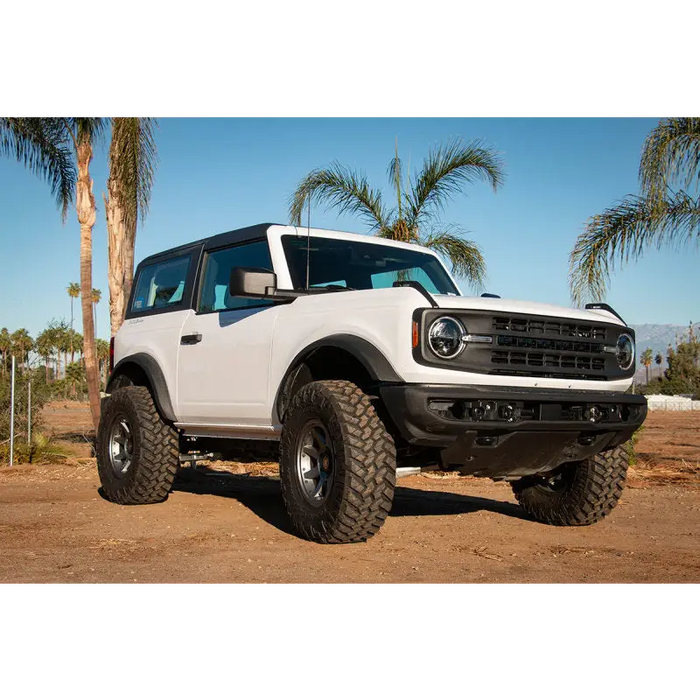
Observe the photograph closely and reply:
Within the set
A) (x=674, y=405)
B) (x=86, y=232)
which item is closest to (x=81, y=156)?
(x=86, y=232)

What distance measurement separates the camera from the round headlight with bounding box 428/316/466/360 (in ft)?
17.1

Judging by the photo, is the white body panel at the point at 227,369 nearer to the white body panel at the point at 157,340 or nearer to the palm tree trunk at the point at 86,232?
the white body panel at the point at 157,340

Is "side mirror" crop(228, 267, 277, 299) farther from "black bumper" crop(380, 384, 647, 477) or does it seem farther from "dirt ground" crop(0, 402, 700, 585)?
"dirt ground" crop(0, 402, 700, 585)

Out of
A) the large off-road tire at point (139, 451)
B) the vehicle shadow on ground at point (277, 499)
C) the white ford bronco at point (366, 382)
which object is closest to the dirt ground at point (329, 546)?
the vehicle shadow on ground at point (277, 499)

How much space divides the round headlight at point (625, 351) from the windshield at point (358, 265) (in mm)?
1573

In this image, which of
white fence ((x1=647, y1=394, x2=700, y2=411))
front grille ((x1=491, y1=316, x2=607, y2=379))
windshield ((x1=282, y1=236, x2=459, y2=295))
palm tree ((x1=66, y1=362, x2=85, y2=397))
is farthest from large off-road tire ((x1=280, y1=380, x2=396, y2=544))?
palm tree ((x1=66, y1=362, x2=85, y2=397))

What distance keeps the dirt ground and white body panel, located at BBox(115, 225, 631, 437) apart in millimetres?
898

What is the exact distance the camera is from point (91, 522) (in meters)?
6.95

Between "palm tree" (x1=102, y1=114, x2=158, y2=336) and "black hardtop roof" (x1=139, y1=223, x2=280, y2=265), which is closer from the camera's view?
"black hardtop roof" (x1=139, y1=223, x2=280, y2=265)

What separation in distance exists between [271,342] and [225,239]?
4.64 ft
